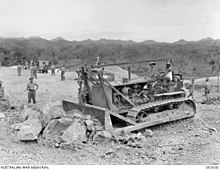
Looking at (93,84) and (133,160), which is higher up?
(93,84)

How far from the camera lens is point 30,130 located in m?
6.09

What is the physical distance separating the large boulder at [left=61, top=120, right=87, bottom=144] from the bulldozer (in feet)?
1.59

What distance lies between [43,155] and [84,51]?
166ft

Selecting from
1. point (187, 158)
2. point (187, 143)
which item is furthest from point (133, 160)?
point (187, 143)

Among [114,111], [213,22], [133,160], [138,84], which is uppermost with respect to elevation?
[213,22]

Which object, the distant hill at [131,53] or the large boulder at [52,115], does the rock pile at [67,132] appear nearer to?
the large boulder at [52,115]

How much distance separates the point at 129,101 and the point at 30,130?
2.13m

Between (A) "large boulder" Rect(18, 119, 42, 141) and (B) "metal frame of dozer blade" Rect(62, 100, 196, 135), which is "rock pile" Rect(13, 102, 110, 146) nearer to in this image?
(A) "large boulder" Rect(18, 119, 42, 141)

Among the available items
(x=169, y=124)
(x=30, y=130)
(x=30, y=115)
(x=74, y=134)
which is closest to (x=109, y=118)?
(x=74, y=134)

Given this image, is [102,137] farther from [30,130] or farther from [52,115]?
[30,130]

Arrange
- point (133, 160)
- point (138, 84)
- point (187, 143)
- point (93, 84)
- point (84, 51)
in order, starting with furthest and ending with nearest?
1. point (84, 51)
2. point (138, 84)
3. point (93, 84)
4. point (187, 143)
5. point (133, 160)

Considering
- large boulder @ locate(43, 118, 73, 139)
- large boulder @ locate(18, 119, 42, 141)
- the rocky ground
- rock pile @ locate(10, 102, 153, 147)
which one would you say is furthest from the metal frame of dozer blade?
large boulder @ locate(18, 119, 42, 141)

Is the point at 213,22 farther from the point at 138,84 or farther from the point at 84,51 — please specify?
the point at 84,51

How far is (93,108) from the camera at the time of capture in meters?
6.60
